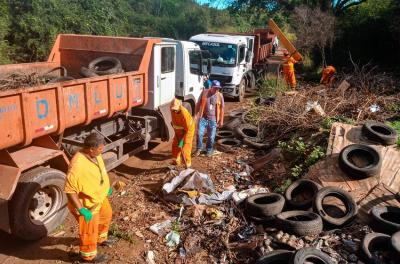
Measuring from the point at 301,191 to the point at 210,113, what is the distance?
2.99 m

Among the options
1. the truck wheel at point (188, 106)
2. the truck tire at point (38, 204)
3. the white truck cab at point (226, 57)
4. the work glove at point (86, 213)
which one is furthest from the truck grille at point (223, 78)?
the work glove at point (86, 213)

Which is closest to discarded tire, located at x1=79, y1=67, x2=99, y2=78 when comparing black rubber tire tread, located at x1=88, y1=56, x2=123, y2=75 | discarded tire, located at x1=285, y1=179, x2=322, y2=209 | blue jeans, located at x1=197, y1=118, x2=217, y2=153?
black rubber tire tread, located at x1=88, y1=56, x2=123, y2=75

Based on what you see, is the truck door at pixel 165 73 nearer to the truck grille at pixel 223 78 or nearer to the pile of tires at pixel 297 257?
the pile of tires at pixel 297 257

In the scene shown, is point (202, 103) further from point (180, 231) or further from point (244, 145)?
point (180, 231)

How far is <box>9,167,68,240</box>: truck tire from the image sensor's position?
449 cm

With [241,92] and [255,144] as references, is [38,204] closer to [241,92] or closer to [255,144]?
[255,144]

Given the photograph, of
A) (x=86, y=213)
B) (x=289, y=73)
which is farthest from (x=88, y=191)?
(x=289, y=73)

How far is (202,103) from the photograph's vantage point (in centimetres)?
816

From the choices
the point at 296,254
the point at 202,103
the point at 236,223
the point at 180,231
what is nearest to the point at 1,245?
the point at 180,231

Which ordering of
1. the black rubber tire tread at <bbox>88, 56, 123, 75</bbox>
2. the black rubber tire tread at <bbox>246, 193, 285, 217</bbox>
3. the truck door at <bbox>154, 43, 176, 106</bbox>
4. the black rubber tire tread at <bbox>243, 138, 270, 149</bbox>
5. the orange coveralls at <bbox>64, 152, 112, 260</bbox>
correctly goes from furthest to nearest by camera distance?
the black rubber tire tread at <bbox>243, 138, 270, 149</bbox> < the truck door at <bbox>154, 43, 176, 106</bbox> < the black rubber tire tread at <bbox>88, 56, 123, 75</bbox> < the black rubber tire tread at <bbox>246, 193, 285, 217</bbox> < the orange coveralls at <bbox>64, 152, 112, 260</bbox>

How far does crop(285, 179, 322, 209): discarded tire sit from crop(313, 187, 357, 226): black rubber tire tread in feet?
0.89

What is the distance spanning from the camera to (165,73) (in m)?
8.05

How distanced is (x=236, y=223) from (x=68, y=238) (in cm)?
240

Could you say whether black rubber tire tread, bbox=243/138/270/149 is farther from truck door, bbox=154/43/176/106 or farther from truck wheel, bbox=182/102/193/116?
truck door, bbox=154/43/176/106
